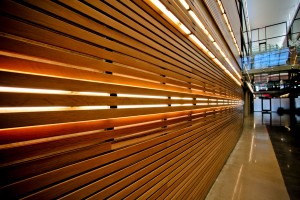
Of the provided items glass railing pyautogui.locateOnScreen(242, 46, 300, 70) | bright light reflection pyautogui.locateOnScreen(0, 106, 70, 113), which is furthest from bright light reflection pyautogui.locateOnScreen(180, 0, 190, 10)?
glass railing pyautogui.locateOnScreen(242, 46, 300, 70)

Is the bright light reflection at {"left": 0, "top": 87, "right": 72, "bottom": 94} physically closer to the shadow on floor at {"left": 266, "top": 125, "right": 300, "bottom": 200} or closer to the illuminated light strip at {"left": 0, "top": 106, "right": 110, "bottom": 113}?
the illuminated light strip at {"left": 0, "top": 106, "right": 110, "bottom": 113}

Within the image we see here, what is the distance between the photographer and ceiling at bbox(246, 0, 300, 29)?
40.1 feet

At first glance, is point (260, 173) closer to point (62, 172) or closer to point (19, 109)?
point (62, 172)

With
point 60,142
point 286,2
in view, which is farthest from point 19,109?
point 286,2

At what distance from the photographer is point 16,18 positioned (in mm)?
899

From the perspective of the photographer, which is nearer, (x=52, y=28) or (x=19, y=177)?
(x=19, y=177)

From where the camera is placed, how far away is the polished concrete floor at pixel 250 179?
371cm

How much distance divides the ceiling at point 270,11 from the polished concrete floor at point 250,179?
1180 centimetres

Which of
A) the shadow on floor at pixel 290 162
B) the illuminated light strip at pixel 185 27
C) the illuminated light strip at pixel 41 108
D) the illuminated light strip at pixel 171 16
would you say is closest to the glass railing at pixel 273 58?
the shadow on floor at pixel 290 162

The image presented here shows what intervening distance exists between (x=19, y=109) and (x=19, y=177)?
1.26 feet

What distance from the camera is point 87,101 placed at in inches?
48.4

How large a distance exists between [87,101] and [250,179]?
5130mm

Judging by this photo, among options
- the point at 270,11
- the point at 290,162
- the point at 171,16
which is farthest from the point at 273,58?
the point at 171,16

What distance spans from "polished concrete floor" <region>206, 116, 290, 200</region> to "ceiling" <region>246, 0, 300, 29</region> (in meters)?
11.8
